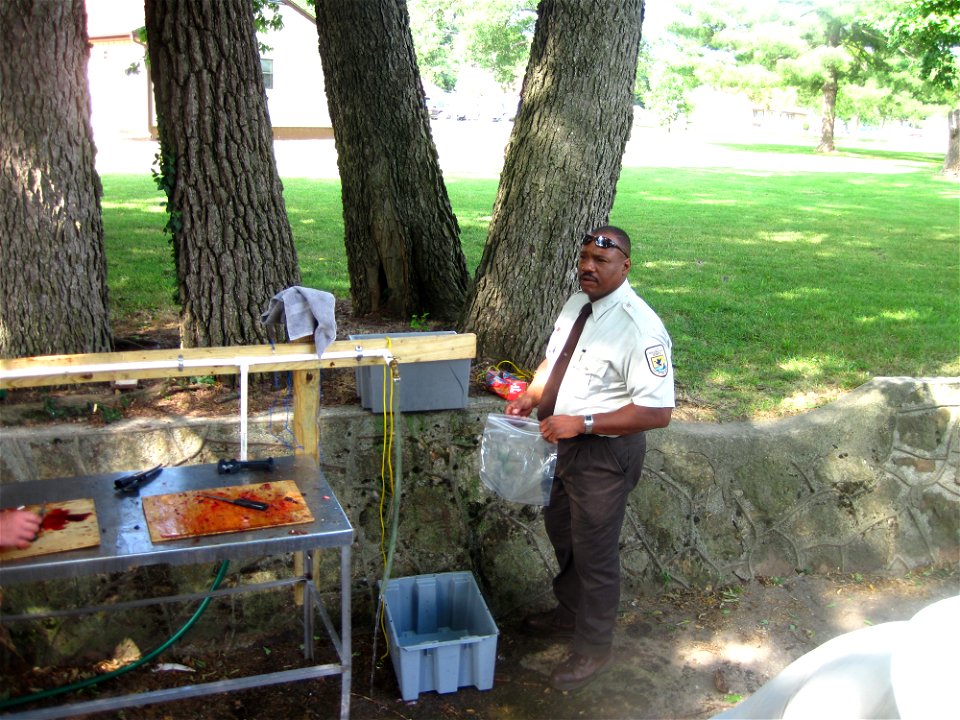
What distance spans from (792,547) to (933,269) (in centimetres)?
602

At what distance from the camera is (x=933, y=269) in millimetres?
10297

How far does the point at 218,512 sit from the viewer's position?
3.40 metres

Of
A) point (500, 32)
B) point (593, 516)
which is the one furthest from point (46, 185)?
→ point (500, 32)

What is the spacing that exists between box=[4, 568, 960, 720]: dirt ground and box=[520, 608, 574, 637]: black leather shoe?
0.06 m

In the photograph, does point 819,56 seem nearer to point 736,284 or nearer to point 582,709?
point 736,284

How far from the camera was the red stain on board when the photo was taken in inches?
128

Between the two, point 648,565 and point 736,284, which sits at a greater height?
point 736,284

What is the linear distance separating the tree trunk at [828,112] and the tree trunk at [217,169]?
3337 cm

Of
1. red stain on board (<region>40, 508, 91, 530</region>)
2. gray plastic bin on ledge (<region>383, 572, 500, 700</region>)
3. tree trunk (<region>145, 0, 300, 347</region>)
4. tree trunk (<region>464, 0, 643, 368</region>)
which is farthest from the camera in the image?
tree trunk (<region>464, 0, 643, 368</region>)

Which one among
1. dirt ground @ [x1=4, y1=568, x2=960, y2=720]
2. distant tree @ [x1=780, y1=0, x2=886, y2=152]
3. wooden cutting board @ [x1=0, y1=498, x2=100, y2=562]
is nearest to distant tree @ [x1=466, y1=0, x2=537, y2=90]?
distant tree @ [x1=780, y1=0, x2=886, y2=152]

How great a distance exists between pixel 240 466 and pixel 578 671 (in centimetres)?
179

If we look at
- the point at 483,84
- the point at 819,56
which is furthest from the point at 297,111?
the point at 483,84

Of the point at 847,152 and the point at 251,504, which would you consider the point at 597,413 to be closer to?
the point at 251,504

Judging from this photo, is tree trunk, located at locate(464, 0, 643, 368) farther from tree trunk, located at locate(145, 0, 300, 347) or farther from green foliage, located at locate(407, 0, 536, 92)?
green foliage, located at locate(407, 0, 536, 92)
